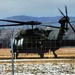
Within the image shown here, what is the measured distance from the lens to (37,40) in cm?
4859

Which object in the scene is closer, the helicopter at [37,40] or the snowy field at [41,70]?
the snowy field at [41,70]

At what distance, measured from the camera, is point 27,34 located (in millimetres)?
49781

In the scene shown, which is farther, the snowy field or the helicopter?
the helicopter

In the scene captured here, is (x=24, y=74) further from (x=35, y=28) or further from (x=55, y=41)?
(x=35, y=28)

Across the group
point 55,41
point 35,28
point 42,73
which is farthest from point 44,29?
point 42,73

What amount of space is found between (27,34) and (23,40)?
1.01m

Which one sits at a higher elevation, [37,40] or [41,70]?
[41,70]

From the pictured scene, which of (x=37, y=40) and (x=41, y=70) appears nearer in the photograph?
(x=41, y=70)

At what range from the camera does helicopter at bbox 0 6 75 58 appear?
47.1 meters

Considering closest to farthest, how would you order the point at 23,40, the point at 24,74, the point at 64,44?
the point at 24,74, the point at 64,44, the point at 23,40

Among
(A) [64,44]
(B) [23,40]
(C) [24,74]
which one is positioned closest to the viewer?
(C) [24,74]

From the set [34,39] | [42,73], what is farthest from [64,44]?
[42,73]

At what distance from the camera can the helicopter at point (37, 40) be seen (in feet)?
155

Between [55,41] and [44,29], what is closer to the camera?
[55,41]
